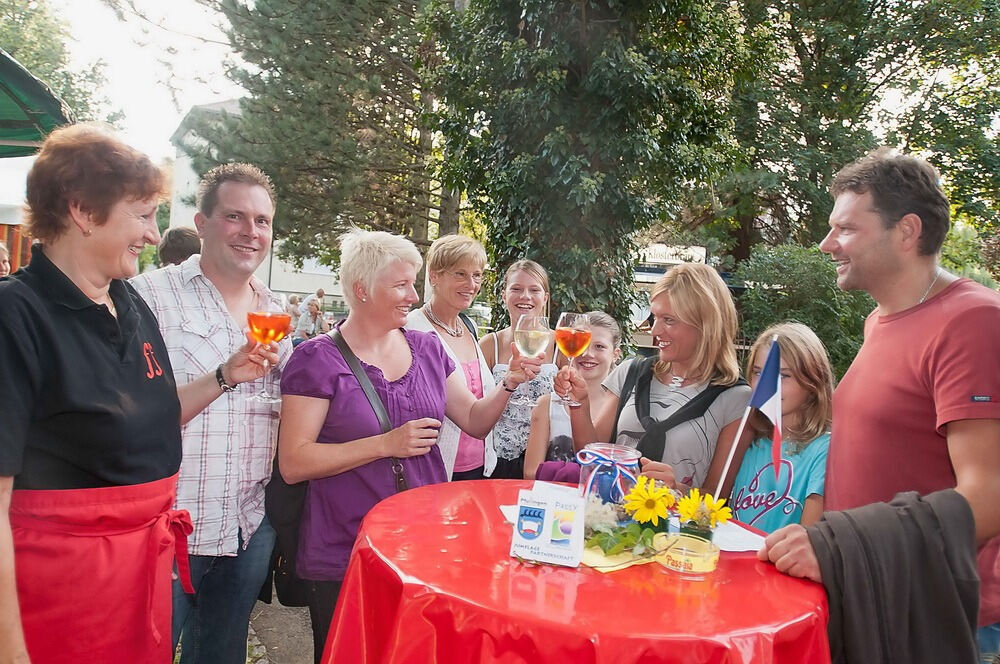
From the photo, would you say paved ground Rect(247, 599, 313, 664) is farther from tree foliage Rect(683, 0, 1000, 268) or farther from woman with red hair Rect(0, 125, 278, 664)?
tree foliage Rect(683, 0, 1000, 268)

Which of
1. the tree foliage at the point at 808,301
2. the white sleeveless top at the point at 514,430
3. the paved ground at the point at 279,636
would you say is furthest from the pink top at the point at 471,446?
the tree foliage at the point at 808,301

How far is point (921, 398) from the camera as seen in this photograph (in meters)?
1.90

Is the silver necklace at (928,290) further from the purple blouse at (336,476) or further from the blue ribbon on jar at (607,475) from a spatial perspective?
the purple blouse at (336,476)

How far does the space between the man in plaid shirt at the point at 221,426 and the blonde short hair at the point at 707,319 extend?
1.58 metres

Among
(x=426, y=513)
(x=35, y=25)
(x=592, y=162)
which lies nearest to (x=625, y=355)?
(x=592, y=162)

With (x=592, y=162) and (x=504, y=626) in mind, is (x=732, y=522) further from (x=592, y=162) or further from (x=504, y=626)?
(x=592, y=162)

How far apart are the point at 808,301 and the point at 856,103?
619 centimetres

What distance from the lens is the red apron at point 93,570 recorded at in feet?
5.18

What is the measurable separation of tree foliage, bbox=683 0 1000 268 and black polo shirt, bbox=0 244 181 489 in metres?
11.8

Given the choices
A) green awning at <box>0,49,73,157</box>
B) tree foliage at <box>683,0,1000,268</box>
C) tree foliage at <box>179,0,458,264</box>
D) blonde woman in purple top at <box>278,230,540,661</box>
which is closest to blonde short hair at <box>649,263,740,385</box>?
blonde woman in purple top at <box>278,230,540,661</box>

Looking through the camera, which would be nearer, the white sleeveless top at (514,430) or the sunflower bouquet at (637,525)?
the sunflower bouquet at (637,525)

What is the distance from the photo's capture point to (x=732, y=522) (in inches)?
85.0

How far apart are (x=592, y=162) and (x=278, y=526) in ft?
19.9

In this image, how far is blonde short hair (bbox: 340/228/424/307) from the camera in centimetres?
251
